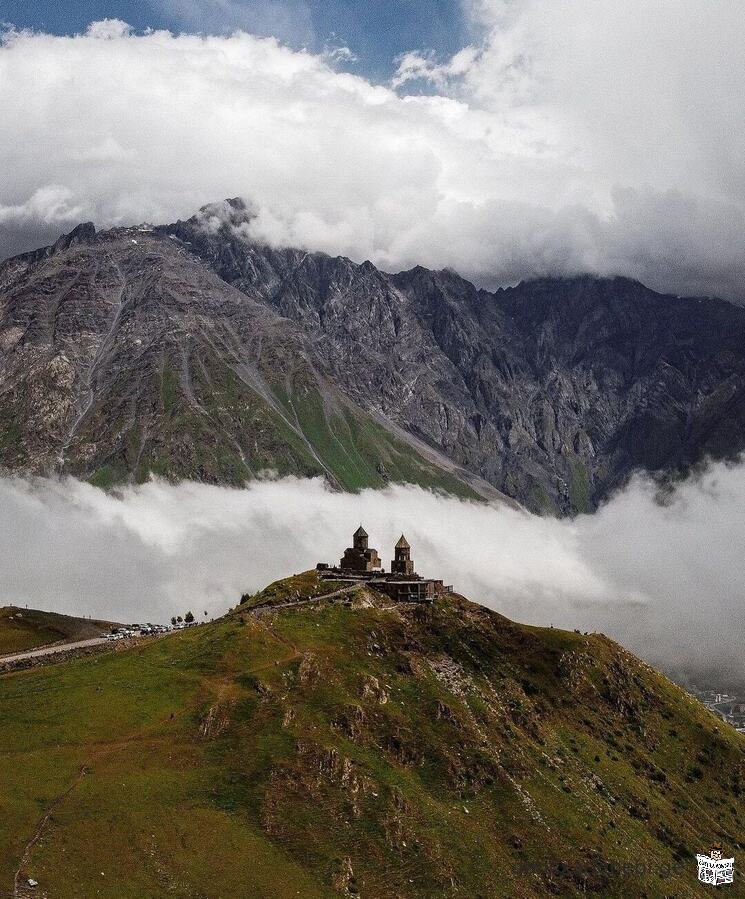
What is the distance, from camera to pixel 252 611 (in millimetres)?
189250

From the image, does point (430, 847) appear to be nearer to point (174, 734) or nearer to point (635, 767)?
point (174, 734)

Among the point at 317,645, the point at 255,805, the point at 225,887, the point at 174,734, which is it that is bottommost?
the point at 225,887

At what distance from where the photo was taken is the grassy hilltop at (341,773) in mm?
117562

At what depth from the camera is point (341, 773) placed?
14088 cm

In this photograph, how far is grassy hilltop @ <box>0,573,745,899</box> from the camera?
117562 millimetres

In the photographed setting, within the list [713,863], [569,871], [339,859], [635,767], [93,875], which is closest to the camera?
[93,875]

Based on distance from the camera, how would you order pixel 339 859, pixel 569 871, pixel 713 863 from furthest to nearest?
pixel 713 863
pixel 569 871
pixel 339 859

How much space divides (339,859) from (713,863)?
77.7m

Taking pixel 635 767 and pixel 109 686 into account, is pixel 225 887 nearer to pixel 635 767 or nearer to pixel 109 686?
pixel 109 686

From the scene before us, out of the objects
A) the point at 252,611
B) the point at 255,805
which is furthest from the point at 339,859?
the point at 252,611

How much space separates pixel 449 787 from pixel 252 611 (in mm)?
56644

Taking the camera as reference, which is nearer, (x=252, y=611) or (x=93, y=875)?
(x=93, y=875)

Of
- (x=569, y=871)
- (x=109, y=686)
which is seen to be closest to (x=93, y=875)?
(x=109, y=686)

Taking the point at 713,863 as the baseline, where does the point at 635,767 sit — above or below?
above
